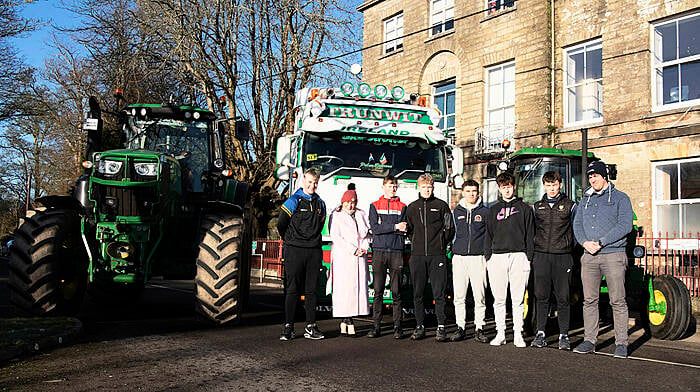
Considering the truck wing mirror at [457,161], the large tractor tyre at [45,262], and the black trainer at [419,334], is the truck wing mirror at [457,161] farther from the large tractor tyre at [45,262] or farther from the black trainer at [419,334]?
the large tractor tyre at [45,262]

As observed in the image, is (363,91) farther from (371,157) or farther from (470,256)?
(470,256)

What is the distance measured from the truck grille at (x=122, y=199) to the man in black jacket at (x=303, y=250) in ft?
6.22

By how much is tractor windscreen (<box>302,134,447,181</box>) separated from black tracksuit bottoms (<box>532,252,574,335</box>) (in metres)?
2.69

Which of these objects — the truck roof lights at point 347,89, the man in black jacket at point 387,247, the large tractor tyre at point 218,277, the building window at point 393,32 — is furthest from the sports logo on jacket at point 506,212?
the building window at point 393,32

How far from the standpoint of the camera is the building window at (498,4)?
21581 millimetres

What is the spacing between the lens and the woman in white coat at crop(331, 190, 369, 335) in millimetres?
8227

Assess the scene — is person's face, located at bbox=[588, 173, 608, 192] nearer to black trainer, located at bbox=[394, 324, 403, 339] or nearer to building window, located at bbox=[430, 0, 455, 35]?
Result: black trainer, located at bbox=[394, 324, 403, 339]

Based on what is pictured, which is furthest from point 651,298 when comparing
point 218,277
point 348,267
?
point 218,277

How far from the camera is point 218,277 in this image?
8.02 metres

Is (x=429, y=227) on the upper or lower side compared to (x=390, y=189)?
lower

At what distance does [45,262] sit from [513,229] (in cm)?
577

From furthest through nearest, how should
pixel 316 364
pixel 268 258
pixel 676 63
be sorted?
1. pixel 268 258
2. pixel 676 63
3. pixel 316 364

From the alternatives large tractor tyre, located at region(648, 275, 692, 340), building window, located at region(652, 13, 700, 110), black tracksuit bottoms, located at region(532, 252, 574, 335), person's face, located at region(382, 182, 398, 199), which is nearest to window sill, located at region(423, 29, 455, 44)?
building window, located at region(652, 13, 700, 110)

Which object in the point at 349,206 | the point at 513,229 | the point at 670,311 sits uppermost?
the point at 349,206
